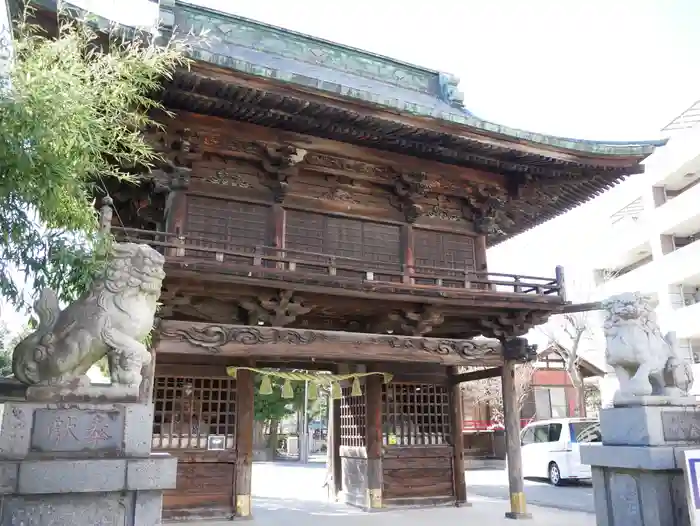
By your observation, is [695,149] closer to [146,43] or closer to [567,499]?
[567,499]

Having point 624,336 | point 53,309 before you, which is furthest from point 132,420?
point 624,336

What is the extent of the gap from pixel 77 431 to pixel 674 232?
29313 mm

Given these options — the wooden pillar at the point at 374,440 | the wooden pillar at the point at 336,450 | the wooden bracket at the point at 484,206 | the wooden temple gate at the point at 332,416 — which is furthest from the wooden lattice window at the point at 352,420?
the wooden bracket at the point at 484,206

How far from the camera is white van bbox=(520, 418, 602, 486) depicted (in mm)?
15750

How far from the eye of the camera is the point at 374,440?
1045 cm

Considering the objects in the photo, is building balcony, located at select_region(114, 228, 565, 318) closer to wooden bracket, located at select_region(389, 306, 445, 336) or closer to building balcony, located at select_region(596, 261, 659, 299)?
wooden bracket, located at select_region(389, 306, 445, 336)

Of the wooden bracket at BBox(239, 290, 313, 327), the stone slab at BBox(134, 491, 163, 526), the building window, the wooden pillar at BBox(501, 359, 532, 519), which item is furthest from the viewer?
the building window

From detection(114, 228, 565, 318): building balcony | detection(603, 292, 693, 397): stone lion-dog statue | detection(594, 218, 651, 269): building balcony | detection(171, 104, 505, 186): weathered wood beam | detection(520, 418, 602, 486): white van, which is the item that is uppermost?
detection(594, 218, 651, 269): building balcony

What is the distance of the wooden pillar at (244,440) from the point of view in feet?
30.2

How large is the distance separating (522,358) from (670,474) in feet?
12.9

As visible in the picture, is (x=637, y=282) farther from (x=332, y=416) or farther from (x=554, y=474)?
(x=332, y=416)

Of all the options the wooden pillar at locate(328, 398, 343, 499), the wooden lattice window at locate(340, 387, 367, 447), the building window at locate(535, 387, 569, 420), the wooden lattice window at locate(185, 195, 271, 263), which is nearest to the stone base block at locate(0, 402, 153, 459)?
the wooden lattice window at locate(185, 195, 271, 263)

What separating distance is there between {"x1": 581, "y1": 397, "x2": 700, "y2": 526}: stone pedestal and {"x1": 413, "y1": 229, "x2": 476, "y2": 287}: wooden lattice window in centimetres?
380

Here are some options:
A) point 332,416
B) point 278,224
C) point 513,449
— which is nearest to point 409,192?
point 278,224
